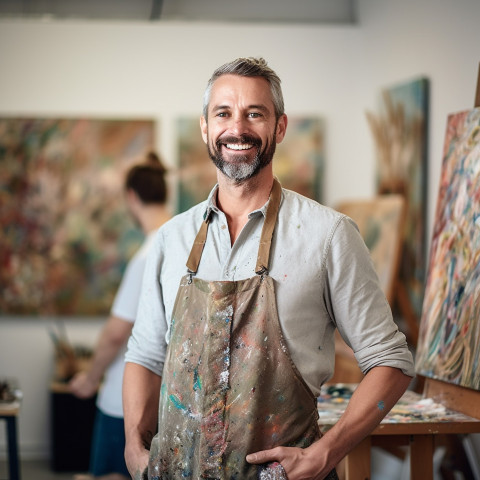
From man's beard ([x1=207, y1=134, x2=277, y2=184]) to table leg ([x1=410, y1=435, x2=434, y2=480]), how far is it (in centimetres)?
120

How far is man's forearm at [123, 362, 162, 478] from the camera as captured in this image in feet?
7.18

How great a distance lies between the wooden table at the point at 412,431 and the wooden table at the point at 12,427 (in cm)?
158

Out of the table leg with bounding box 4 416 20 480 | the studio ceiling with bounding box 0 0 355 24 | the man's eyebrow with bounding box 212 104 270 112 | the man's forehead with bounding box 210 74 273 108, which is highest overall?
the studio ceiling with bounding box 0 0 355 24

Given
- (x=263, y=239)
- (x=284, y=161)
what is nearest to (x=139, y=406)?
(x=263, y=239)

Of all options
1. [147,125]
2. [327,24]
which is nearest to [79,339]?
[147,125]

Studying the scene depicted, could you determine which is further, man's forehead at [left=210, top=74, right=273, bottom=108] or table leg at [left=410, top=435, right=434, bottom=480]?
table leg at [left=410, top=435, right=434, bottom=480]

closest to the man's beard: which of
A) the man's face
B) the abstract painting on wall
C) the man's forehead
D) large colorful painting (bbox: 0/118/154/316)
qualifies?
the man's face

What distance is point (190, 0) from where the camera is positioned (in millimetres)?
5781

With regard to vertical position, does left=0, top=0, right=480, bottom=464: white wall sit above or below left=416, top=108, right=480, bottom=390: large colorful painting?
above

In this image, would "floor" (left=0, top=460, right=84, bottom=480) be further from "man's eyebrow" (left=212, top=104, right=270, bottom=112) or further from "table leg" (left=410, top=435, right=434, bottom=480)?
"man's eyebrow" (left=212, top=104, right=270, bottom=112)

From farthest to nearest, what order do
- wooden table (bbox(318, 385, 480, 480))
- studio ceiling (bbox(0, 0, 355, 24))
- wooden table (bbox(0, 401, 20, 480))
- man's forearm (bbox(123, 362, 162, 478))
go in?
1. studio ceiling (bbox(0, 0, 355, 24))
2. wooden table (bbox(0, 401, 20, 480))
3. wooden table (bbox(318, 385, 480, 480))
4. man's forearm (bbox(123, 362, 162, 478))

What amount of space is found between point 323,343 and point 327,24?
421cm

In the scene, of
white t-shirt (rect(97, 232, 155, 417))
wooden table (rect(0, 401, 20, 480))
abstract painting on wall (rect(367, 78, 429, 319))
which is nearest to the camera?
white t-shirt (rect(97, 232, 155, 417))

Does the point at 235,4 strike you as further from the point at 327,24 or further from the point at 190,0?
the point at 327,24
